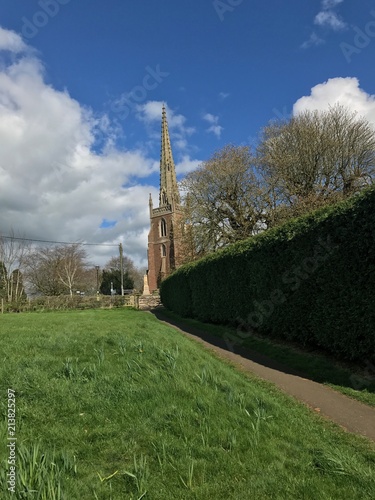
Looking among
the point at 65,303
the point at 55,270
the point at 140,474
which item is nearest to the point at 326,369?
the point at 140,474

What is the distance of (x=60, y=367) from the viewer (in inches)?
211

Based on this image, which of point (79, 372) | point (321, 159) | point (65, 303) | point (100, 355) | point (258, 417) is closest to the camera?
point (258, 417)

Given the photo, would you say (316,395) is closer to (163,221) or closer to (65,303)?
(65,303)

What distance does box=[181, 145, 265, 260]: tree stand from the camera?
91.9 ft

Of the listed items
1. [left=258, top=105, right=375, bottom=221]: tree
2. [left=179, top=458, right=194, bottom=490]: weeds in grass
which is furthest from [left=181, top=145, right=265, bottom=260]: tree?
[left=179, top=458, right=194, bottom=490]: weeds in grass

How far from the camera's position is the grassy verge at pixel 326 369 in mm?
5633

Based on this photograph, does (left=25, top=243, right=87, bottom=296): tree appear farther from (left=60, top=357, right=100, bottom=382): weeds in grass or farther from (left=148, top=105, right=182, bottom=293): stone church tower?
(left=60, top=357, right=100, bottom=382): weeds in grass

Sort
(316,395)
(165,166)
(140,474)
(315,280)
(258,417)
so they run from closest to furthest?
(140,474)
(258,417)
(316,395)
(315,280)
(165,166)

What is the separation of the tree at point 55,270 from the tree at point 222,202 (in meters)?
40.3

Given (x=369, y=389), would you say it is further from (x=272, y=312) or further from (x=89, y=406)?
(x=272, y=312)

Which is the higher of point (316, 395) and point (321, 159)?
point (321, 159)

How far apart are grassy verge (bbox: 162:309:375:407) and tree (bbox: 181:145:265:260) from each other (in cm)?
1821

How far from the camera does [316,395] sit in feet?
18.4

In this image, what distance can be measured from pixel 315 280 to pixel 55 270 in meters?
64.0
